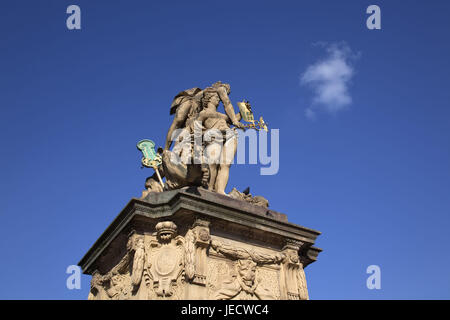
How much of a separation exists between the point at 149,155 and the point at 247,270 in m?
3.67

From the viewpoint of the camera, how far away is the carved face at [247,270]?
7.02m

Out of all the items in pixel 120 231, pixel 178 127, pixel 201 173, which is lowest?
pixel 120 231

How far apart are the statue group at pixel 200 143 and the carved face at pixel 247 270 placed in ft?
4.70

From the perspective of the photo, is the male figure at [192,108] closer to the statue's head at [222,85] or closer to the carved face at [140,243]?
the statue's head at [222,85]

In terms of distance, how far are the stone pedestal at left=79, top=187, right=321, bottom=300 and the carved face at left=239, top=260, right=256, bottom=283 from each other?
15 mm

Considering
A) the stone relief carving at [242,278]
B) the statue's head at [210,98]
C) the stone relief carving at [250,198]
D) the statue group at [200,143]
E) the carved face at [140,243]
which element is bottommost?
the stone relief carving at [242,278]

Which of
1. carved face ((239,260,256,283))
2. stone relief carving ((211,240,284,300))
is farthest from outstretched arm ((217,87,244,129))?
carved face ((239,260,256,283))

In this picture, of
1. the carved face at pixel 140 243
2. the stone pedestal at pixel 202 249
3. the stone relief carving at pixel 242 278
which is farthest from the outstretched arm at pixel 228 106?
the carved face at pixel 140 243
